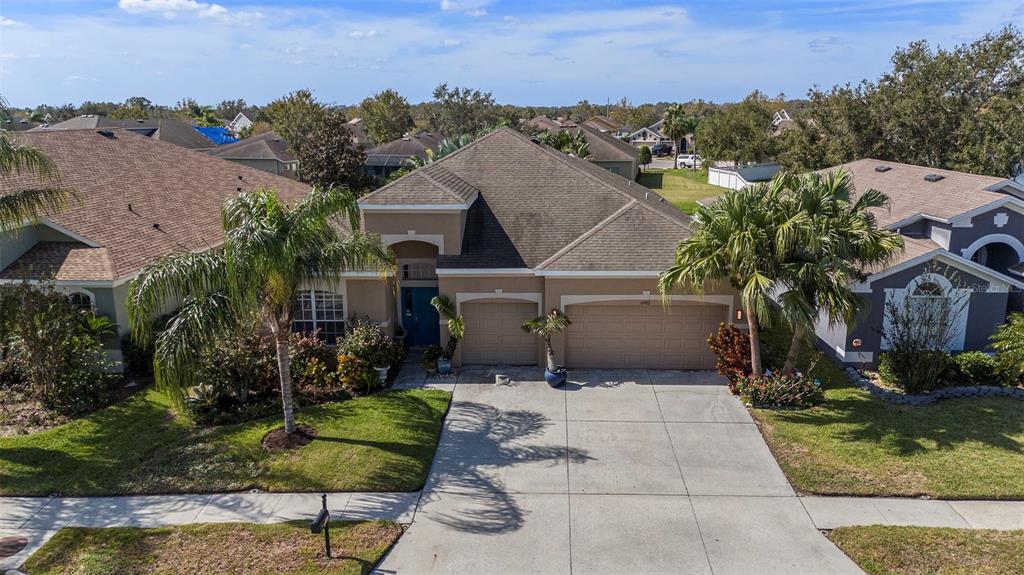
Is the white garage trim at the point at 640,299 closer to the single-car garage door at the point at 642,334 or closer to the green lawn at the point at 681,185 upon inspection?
the single-car garage door at the point at 642,334

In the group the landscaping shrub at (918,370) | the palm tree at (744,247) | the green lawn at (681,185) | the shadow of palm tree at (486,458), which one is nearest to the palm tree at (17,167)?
the shadow of palm tree at (486,458)

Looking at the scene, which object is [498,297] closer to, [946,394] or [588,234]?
[588,234]

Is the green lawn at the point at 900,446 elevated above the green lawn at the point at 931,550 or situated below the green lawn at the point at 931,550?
above

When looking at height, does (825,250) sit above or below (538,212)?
below

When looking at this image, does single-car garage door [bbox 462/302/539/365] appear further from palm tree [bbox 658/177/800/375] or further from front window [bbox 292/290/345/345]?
palm tree [bbox 658/177/800/375]

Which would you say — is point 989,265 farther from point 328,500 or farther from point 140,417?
point 140,417

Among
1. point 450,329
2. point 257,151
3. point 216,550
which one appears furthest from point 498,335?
point 257,151
